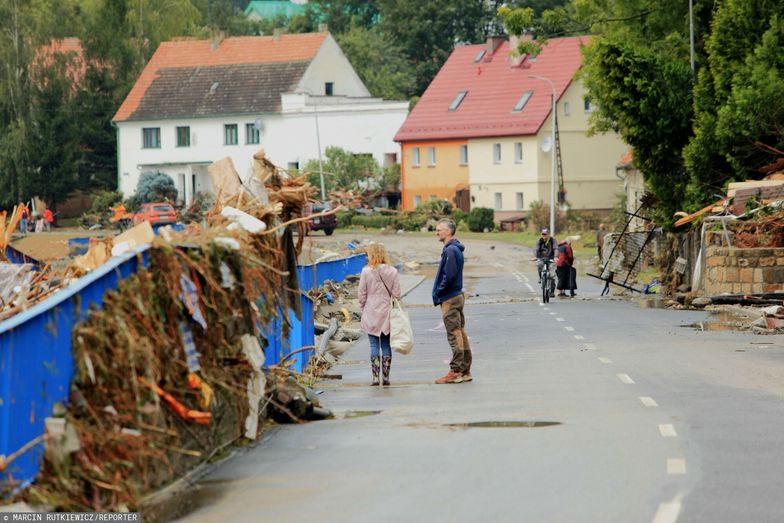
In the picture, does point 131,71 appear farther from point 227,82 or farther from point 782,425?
point 782,425

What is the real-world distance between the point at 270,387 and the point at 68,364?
14.9 ft

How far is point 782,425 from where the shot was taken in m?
12.5

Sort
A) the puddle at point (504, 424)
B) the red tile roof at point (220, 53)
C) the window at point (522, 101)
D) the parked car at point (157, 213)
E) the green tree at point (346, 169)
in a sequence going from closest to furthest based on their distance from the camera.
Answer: the puddle at point (504, 424) → the parked car at point (157, 213) → the window at point (522, 101) → the green tree at point (346, 169) → the red tile roof at point (220, 53)

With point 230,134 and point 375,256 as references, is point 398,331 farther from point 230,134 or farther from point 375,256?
point 230,134

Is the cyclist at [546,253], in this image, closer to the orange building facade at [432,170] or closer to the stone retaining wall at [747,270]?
the stone retaining wall at [747,270]

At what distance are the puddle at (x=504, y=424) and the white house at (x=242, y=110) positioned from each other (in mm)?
75101

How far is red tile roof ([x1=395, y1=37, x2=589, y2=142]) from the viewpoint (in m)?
80.3

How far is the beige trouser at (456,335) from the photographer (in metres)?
16.9

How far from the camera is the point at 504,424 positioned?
12.9 metres

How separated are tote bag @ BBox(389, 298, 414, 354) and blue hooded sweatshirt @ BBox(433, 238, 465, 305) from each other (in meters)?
0.47

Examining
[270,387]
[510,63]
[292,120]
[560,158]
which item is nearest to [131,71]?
[292,120]

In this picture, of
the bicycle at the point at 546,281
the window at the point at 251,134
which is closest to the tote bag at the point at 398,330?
the bicycle at the point at 546,281

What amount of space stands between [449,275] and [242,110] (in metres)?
74.2

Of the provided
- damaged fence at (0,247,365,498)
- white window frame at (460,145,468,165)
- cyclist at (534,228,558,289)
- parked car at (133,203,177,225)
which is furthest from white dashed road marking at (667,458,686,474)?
white window frame at (460,145,468,165)
